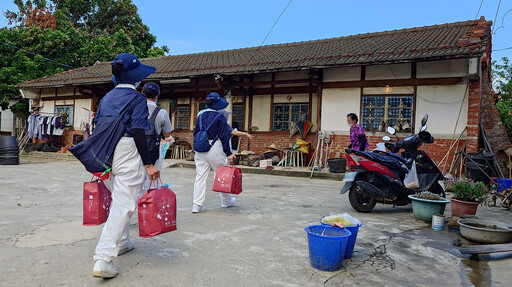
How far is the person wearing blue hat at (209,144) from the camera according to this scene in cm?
464

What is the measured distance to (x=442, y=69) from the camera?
350 inches

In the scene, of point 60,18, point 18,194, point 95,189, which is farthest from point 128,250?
point 60,18

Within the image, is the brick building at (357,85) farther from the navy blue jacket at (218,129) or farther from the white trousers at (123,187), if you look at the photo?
the white trousers at (123,187)

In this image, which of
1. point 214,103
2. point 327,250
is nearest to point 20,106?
point 214,103

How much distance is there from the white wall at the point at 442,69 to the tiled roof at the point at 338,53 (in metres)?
0.48

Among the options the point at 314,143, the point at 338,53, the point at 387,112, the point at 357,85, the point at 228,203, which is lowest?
the point at 228,203

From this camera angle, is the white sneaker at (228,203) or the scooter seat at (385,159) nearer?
the scooter seat at (385,159)

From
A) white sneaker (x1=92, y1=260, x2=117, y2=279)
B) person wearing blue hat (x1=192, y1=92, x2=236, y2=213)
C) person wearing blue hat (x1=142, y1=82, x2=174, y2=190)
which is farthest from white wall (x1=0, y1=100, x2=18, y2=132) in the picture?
white sneaker (x1=92, y1=260, x2=117, y2=279)

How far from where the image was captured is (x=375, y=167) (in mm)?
4777

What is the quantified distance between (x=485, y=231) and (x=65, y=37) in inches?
824

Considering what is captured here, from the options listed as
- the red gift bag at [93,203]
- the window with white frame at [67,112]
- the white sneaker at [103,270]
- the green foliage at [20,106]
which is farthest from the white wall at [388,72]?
the green foliage at [20,106]

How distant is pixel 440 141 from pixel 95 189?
29.0 ft

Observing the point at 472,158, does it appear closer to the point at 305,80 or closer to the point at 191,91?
the point at 305,80

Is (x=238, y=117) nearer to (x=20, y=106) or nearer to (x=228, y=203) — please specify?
(x=228, y=203)
